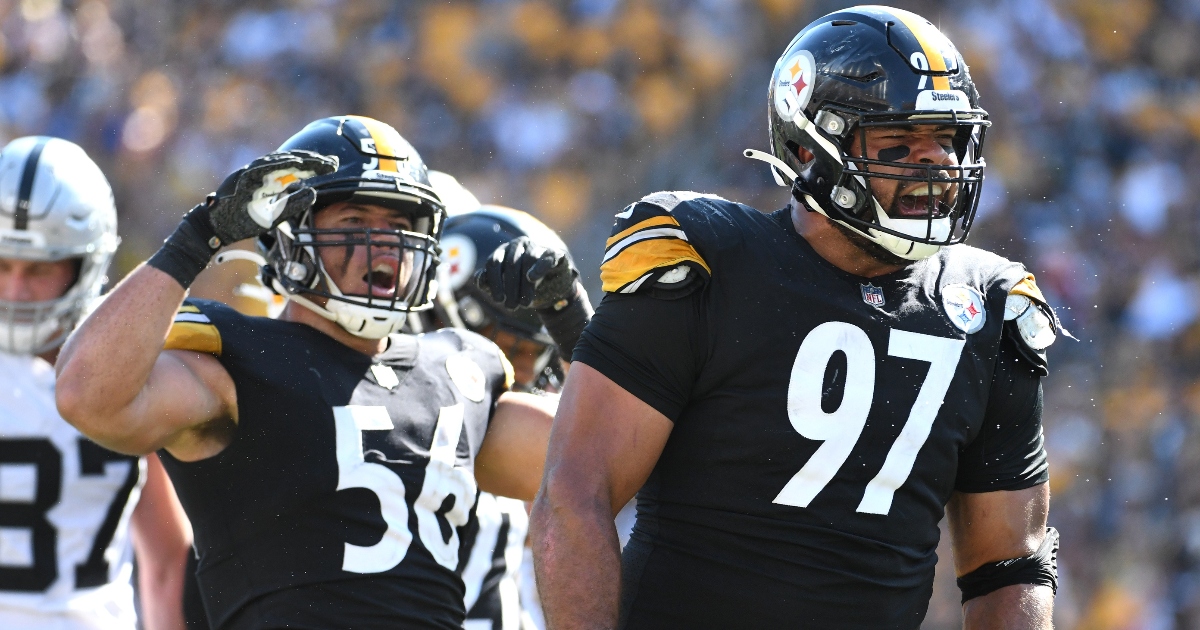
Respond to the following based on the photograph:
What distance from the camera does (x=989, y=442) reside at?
8.61ft

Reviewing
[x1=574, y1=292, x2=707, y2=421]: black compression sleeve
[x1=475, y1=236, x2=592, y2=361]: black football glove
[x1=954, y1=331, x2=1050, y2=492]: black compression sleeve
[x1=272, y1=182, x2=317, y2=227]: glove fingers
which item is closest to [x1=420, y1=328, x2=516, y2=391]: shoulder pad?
[x1=475, y1=236, x2=592, y2=361]: black football glove

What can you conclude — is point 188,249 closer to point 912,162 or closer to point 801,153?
point 801,153

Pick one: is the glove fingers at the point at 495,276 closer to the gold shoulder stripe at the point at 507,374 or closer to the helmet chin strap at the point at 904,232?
the gold shoulder stripe at the point at 507,374

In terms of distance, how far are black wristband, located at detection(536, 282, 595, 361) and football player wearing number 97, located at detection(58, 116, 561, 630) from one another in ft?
1.35

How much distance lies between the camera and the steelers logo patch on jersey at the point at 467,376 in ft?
11.0

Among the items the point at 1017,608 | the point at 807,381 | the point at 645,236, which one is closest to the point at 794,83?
the point at 645,236

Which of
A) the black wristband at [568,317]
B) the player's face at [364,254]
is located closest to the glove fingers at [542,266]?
the black wristband at [568,317]

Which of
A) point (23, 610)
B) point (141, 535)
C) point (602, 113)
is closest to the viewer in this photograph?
point (23, 610)

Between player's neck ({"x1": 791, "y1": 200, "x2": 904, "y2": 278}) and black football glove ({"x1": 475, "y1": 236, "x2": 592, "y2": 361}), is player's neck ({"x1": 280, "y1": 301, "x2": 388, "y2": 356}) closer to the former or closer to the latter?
black football glove ({"x1": 475, "y1": 236, "x2": 592, "y2": 361})

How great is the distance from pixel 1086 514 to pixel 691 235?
216 inches

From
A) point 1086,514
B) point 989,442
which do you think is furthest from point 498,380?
point 1086,514

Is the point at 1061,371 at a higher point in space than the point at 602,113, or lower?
lower

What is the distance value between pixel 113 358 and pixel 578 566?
3.87 feet

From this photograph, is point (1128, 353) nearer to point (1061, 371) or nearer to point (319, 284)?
point (1061, 371)
